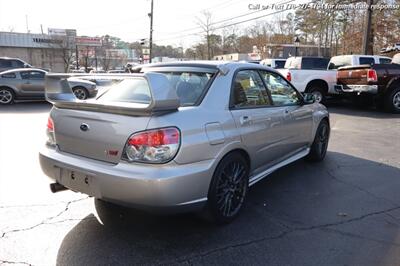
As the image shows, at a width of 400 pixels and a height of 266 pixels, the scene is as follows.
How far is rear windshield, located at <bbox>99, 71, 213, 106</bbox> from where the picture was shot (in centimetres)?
366

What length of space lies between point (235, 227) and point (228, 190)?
0.37 meters

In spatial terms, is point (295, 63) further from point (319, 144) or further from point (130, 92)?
point (130, 92)

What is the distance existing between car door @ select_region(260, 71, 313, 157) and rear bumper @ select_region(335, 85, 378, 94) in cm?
755

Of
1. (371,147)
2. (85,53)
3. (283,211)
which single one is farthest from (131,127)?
(85,53)

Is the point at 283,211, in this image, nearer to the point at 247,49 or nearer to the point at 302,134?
the point at 302,134

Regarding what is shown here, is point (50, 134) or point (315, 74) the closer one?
point (50, 134)

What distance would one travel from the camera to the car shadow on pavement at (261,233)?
3.12 metres

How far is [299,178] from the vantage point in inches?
207

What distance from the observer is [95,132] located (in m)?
3.29

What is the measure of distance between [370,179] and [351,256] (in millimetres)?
2449

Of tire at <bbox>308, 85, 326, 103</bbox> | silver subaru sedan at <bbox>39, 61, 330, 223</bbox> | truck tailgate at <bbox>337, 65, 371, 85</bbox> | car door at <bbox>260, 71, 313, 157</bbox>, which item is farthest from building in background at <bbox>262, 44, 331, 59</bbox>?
silver subaru sedan at <bbox>39, 61, 330, 223</bbox>

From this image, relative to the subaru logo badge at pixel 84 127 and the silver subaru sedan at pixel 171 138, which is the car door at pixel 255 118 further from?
the subaru logo badge at pixel 84 127

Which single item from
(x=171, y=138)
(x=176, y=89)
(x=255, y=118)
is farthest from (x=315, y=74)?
(x=171, y=138)

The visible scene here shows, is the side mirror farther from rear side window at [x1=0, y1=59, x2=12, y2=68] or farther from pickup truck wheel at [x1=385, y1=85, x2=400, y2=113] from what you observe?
rear side window at [x1=0, y1=59, x2=12, y2=68]
